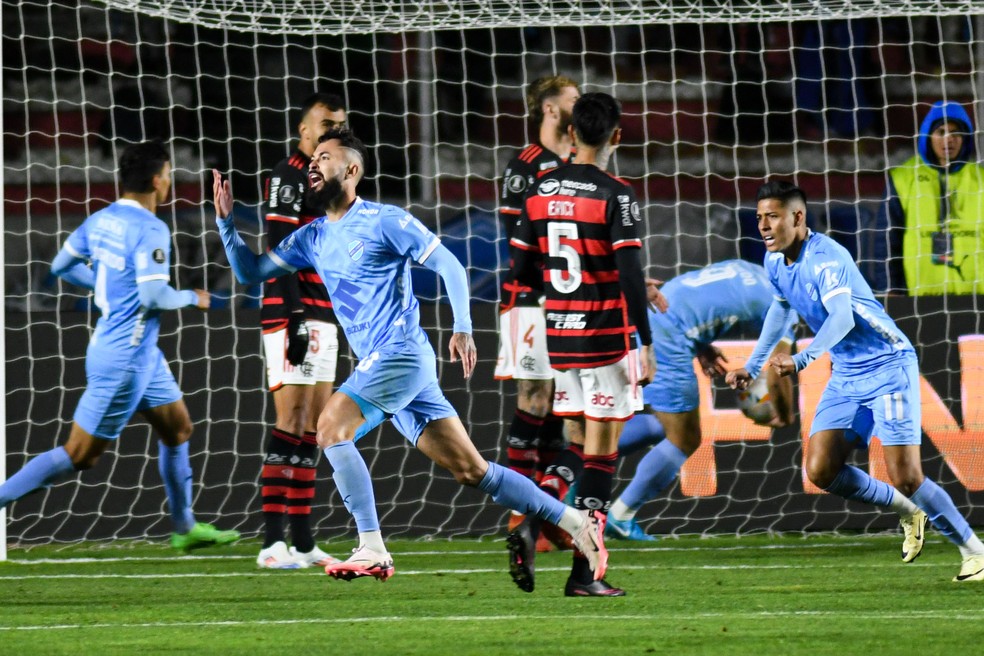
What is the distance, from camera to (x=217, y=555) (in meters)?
7.78

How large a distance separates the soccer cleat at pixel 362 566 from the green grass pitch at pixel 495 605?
14cm

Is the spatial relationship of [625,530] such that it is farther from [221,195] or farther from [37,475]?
[221,195]

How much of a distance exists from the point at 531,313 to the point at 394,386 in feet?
6.89

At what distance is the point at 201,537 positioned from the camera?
7492 millimetres

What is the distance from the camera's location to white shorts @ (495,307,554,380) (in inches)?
297

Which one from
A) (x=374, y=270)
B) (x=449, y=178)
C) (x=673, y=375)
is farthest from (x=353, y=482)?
(x=449, y=178)

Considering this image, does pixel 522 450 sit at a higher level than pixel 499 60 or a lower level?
lower

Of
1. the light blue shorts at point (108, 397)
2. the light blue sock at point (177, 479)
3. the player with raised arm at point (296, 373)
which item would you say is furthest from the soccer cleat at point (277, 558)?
the light blue shorts at point (108, 397)

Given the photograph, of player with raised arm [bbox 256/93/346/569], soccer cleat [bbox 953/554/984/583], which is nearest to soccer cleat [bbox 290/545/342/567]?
player with raised arm [bbox 256/93/346/569]

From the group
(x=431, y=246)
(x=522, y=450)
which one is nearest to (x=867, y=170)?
(x=522, y=450)

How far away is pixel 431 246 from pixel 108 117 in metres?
6.00

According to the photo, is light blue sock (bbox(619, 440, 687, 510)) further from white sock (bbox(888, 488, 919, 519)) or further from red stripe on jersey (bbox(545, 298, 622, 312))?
red stripe on jersey (bbox(545, 298, 622, 312))

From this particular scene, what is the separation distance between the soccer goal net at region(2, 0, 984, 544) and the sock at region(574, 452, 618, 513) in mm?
1902

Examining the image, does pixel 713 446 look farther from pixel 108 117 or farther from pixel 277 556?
pixel 108 117
